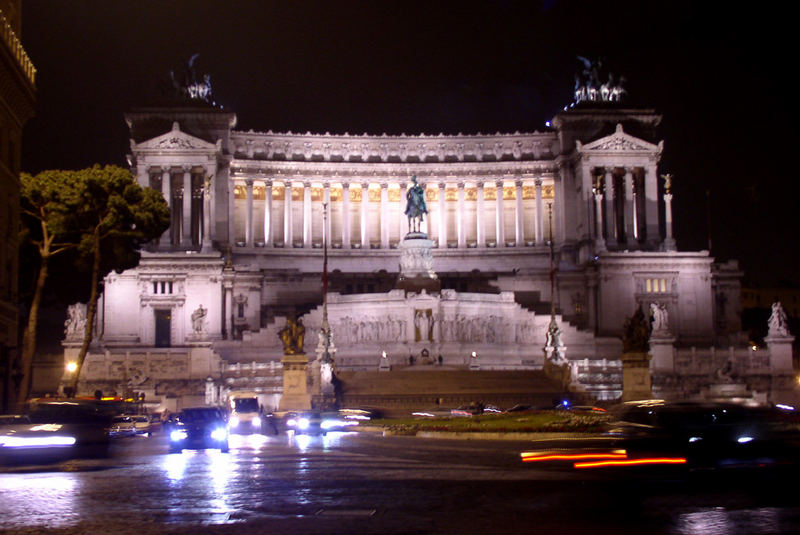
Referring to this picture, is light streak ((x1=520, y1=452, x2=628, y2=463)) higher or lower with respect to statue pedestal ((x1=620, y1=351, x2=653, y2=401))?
lower

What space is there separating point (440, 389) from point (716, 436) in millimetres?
41015

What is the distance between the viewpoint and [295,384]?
178ft

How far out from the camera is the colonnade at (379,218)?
103 metres

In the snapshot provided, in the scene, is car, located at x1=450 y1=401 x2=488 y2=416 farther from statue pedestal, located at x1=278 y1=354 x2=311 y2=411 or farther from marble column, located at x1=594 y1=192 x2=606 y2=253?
marble column, located at x1=594 y1=192 x2=606 y2=253

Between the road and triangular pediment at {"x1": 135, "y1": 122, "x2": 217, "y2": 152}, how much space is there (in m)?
71.9

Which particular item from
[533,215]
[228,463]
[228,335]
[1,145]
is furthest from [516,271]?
[228,463]

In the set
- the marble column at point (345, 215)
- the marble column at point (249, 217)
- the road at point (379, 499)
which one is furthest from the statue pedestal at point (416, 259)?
the road at point (379, 499)

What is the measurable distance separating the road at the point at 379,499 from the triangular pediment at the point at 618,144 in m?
75.2

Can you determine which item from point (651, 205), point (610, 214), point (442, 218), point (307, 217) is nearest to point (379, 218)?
→ point (442, 218)

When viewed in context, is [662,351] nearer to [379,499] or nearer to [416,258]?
[416,258]

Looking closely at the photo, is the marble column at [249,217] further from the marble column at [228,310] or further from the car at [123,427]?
the car at [123,427]

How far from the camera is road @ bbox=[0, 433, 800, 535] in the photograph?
15.8m

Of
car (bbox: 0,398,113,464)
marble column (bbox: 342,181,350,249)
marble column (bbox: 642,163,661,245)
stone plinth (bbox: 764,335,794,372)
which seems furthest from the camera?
marble column (bbox: 342,181,350,249)

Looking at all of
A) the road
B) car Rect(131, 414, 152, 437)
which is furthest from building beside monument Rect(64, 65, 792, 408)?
the road
